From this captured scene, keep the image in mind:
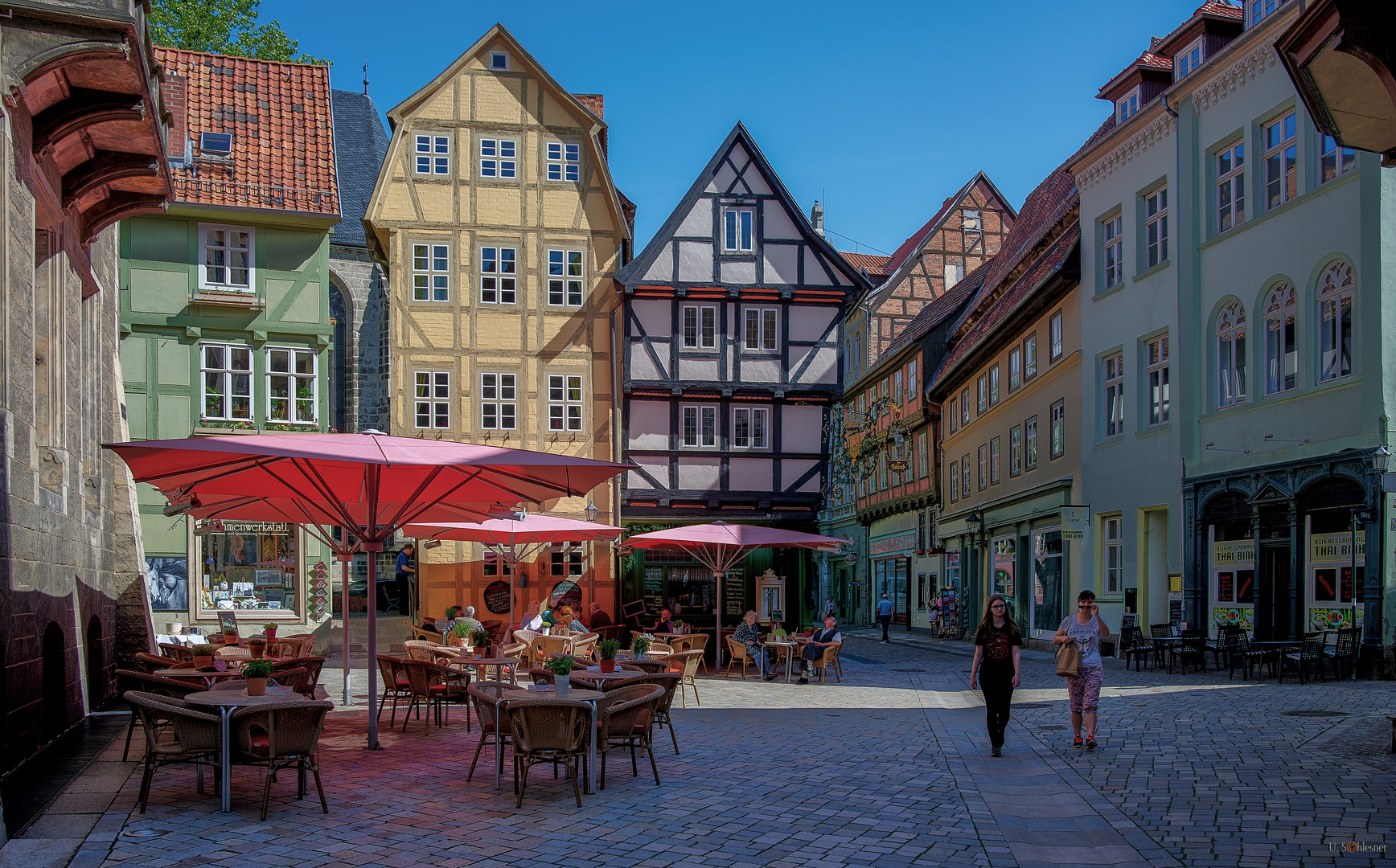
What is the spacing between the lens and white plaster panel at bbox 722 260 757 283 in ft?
89.9

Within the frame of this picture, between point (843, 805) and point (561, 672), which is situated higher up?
point (561, 672)

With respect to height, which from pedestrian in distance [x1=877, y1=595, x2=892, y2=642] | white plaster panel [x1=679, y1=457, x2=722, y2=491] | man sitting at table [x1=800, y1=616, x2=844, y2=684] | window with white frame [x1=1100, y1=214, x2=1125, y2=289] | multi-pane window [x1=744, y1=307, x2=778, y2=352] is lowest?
pedestrian in distance [x1=877, y1=595, x2=892, y2=642]

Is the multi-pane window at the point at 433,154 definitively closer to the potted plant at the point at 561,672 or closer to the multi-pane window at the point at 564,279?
the multi-pane window at the point at 564,279

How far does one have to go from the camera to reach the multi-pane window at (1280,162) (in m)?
18.1

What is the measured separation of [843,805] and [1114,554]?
17.3 meters

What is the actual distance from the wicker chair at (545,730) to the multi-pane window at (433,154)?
21.1m

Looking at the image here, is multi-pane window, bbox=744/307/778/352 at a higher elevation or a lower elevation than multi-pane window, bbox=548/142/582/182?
lower

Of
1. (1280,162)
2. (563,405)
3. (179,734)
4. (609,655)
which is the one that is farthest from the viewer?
(563,405)

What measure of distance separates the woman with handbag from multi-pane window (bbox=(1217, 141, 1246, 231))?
11724 mm

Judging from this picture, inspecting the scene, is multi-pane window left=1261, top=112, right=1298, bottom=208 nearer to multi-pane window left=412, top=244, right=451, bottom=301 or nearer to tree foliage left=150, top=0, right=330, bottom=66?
multi-pane window left=412, top=244, right=451, bottom=301

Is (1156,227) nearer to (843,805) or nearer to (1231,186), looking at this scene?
(1231,186)

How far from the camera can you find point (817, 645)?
1755 cm

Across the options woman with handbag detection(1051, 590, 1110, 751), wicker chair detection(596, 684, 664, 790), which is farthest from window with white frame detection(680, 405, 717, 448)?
wicker chair detection(596, 684, 664, 790)

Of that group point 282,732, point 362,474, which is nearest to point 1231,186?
point 362,474
